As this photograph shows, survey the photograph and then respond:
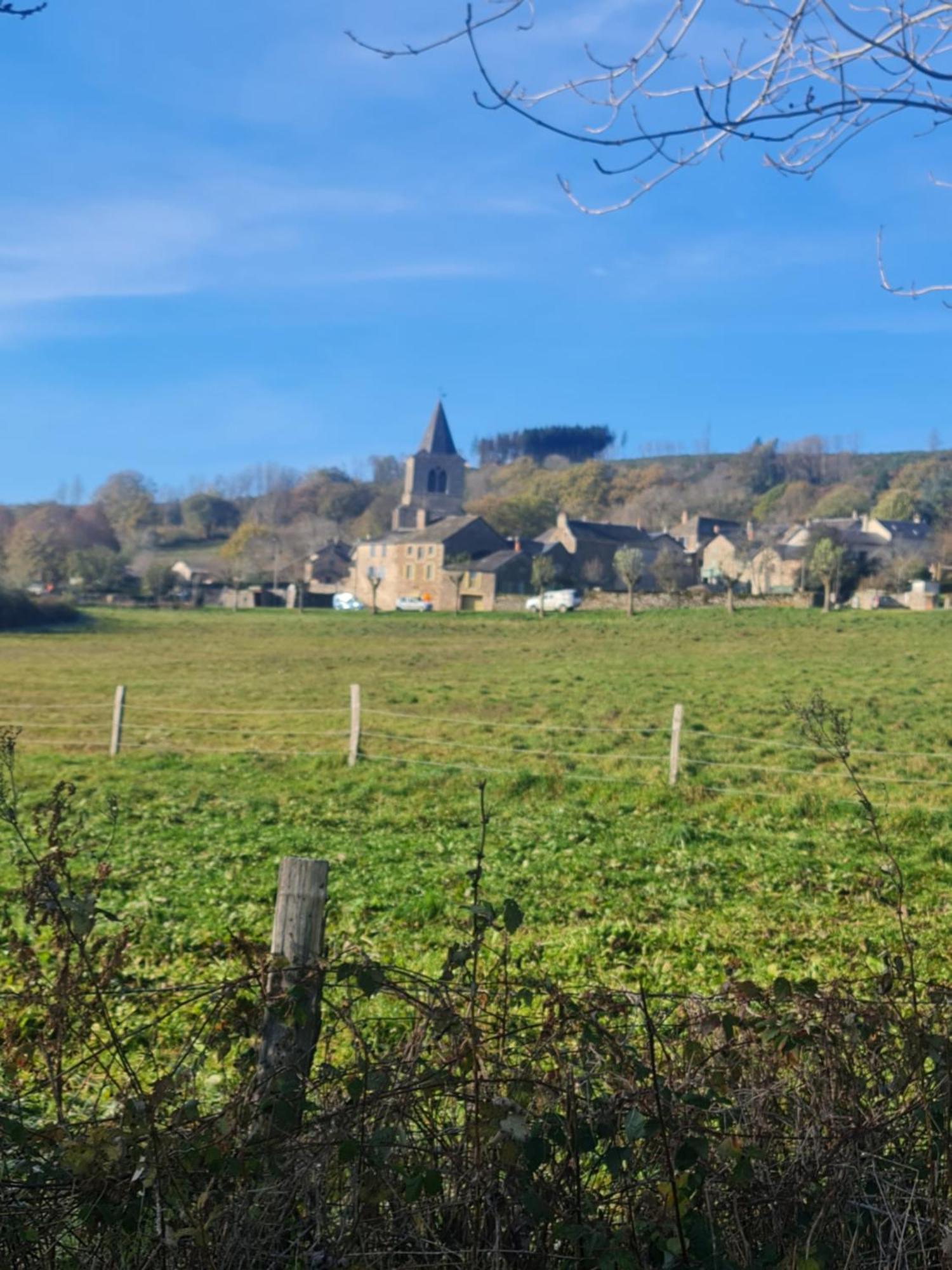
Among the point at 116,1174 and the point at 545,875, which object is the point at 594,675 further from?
the point at 116,1174

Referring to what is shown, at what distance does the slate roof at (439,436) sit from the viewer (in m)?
132

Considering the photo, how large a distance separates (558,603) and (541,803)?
52.9 m

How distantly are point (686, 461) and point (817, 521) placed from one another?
104 metres

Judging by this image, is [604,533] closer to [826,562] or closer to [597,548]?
[597,548]

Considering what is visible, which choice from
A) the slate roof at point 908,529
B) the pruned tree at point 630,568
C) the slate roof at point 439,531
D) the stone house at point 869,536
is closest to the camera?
the pruned tree at point 630,568

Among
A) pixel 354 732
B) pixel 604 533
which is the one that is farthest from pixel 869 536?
pixel 354 732

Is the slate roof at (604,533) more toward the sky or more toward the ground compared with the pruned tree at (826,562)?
more toward the sky

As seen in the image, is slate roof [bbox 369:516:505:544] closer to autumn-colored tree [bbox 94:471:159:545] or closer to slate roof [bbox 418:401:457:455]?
slate roof [bbox 418:401:457:455]

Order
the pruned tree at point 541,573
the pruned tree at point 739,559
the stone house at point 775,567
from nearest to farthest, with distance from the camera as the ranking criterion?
the pruned tree at point 541,573, the pruned tree at point 739,559, the stone house at point 775,567

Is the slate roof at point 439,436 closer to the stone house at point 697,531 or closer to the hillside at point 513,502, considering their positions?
the hillside at point 513,502

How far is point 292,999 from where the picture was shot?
3.49m

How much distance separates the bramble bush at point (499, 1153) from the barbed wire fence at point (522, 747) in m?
10.3

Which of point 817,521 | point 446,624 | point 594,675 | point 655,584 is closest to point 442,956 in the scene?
point 594,675

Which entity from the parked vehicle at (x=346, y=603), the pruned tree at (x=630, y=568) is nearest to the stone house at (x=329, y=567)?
the parked vehicle at (x=346, y=603)
